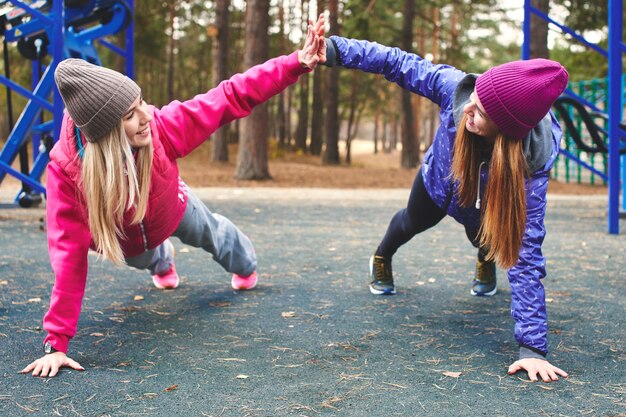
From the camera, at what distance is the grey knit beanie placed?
100.0 inches

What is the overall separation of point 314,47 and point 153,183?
3.05 feet

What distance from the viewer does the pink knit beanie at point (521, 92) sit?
2438 millimetres

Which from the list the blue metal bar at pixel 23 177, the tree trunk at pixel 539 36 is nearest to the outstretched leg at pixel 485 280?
the blue metal bar at pixel 23 177

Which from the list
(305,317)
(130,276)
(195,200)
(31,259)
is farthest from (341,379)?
(31,259)

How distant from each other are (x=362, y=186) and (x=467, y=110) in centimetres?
1149

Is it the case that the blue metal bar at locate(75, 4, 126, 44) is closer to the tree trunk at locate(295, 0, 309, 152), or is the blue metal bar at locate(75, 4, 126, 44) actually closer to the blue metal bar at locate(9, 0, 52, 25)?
the blue metal bar at locate(9, 0, 52, 25)

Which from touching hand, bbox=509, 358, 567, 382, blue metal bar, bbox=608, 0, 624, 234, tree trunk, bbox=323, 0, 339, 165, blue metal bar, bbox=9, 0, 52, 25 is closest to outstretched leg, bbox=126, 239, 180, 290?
touching hand, bbox=509, 358, 567, 382

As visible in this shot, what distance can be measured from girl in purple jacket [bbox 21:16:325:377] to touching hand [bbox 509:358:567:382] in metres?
1.54

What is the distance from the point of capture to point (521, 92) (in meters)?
2.44

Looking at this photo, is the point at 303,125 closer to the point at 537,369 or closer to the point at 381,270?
the point at 381,270

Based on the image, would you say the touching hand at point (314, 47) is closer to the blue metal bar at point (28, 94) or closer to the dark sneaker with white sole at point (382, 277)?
the dark sneaker with white sole at point (382, 277)

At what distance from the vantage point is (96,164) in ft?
8.55

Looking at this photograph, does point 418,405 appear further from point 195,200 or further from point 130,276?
point 130,276

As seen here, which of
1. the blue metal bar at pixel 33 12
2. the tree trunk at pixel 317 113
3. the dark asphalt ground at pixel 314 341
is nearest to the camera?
the dark asphalt ground at pixel 314 341
